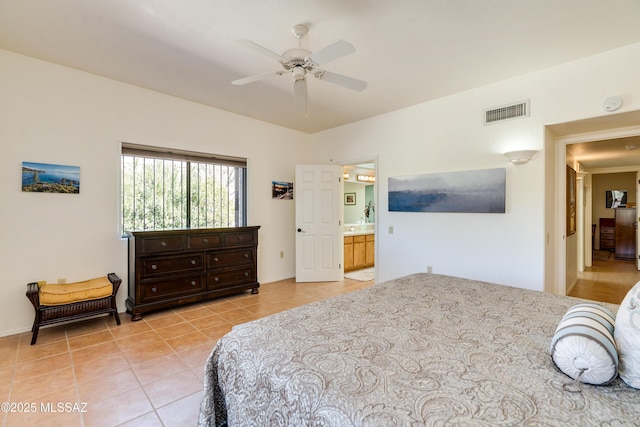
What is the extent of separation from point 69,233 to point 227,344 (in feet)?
9.54

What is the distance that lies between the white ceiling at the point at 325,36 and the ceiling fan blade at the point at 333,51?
35cm

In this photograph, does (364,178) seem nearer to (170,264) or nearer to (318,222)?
(318,222)

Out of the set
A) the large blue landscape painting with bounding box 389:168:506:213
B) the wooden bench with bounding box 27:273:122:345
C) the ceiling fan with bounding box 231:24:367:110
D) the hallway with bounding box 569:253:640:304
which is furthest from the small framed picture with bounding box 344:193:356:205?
the wooden bench with bounding box 27:273:122:345

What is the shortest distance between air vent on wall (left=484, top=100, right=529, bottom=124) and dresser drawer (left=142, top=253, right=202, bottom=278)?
13.0 ft

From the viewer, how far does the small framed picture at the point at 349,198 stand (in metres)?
6.95

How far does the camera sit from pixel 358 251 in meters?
5.97

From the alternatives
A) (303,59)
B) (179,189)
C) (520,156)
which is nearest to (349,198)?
(179,189)

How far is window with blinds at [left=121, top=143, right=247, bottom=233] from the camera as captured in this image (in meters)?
3.71

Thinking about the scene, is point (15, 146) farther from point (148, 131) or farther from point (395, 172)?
point (395, 172)

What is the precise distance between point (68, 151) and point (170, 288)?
187cm

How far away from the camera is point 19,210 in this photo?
9.49 feet

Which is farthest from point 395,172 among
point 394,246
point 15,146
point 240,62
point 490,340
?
point 15,146

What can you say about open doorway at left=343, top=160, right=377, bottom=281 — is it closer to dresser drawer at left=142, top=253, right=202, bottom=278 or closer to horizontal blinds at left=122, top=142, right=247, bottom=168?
horizontal blinds at left=122, top=142, right=247, bottom=168

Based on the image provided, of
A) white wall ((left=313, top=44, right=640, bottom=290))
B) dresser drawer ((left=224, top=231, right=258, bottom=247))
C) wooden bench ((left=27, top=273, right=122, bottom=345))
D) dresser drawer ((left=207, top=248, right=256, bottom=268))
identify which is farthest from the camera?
dresser drawer ((left=224, top=231, right=258, bottom=247))
